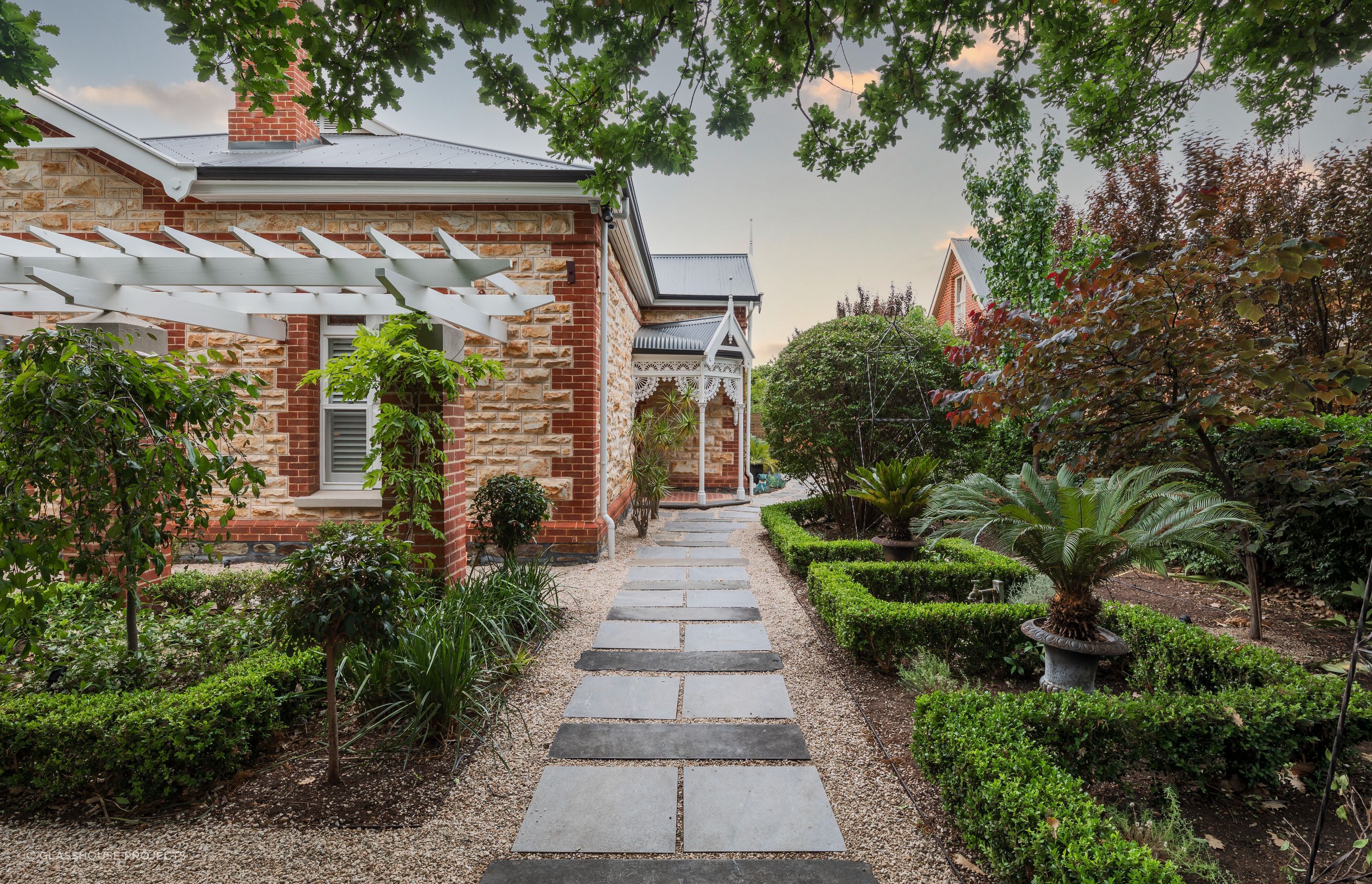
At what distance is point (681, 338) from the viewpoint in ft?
40.1

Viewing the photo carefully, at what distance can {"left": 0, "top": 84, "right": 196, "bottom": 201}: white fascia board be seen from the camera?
645 cm

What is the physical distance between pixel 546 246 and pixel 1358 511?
7229mm

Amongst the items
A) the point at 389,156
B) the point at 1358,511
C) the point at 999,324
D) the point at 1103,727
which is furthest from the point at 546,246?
the point at 1358,511

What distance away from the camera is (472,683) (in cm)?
343

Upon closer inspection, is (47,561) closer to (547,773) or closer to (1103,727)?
(547,773)

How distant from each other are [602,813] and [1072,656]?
258 centimetres

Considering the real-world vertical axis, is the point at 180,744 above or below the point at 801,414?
below

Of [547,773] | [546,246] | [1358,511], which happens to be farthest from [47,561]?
[1358,511]

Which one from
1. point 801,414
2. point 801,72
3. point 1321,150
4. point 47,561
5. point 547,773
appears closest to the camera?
point 47,561

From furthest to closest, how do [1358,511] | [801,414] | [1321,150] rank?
1. [801,414]
2. [1321,150]
3. [1358,511]

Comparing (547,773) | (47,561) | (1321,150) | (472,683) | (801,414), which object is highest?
(1321,150)

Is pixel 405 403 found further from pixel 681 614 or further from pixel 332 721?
pixel 681 614

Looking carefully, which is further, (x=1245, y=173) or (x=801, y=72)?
(x=1245, y=173)

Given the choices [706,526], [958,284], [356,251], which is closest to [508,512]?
[356,251]
